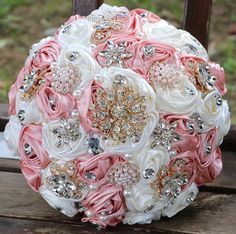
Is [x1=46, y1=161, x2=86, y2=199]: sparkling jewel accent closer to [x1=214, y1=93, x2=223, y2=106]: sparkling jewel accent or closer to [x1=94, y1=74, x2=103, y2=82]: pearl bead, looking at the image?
[x1=94, y1=74, x2=103, y2=82]: pearl bead

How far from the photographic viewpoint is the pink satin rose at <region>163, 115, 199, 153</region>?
47.0 inches

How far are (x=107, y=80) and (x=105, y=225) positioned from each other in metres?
0.21

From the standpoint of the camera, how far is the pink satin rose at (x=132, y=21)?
124 centimetres

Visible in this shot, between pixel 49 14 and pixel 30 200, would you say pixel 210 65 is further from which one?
pixel 49 14

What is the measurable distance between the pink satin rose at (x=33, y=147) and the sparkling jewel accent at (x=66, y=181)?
21 mm

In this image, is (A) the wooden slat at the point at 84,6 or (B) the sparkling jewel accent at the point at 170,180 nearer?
(B) the sparkling jewel accent at the point at 170,180

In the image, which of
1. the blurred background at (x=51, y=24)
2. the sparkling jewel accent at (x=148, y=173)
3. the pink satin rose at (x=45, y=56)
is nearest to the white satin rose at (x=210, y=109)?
the sparkling jewel accent at (x=148, y=173)

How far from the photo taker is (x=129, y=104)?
1.17 metres

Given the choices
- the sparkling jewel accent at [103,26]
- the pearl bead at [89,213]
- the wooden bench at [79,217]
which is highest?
the sparkling jewel accent at [103,26]

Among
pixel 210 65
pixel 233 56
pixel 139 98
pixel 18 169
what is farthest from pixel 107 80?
pixel 233 56

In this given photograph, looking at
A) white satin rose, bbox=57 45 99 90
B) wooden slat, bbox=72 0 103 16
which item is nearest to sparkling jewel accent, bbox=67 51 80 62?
white satin rose, bbox=57 45 99 90

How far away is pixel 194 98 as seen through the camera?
120cm

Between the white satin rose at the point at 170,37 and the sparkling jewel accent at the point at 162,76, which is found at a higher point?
the white satin rose at the point at 170,37

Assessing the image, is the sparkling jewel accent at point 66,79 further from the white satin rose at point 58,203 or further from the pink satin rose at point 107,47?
the white satin rose at point 58,203
